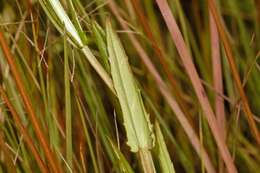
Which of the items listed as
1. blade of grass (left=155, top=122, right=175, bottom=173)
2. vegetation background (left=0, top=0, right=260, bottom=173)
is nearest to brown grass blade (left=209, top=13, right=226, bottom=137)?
vegetation background (left=0, top=0, right=260, bottom=173)

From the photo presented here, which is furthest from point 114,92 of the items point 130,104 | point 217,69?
point 217,69

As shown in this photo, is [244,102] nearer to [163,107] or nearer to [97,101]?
[97,101]

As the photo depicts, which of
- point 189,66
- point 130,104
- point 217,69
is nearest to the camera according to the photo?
point 130,104

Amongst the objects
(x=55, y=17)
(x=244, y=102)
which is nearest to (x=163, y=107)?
(x=244, y=102)

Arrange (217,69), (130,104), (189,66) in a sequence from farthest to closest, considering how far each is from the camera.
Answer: (217,69), (189,66), (130,104)

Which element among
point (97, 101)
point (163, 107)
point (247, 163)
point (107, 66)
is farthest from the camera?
point (163, 107)

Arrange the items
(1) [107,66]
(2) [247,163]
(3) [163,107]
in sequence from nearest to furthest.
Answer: (1) [107,66], (2) [247,163], (3) [163,107]

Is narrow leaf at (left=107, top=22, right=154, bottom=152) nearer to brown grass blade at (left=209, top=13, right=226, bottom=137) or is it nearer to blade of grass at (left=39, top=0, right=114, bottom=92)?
blade of grass at (left=39, top=0, right=114, bottom=92)

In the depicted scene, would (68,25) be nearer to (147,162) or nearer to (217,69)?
(147,162)

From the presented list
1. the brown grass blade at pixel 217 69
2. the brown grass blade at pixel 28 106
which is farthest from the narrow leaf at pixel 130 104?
the brown grass blade at pixel 217 69
